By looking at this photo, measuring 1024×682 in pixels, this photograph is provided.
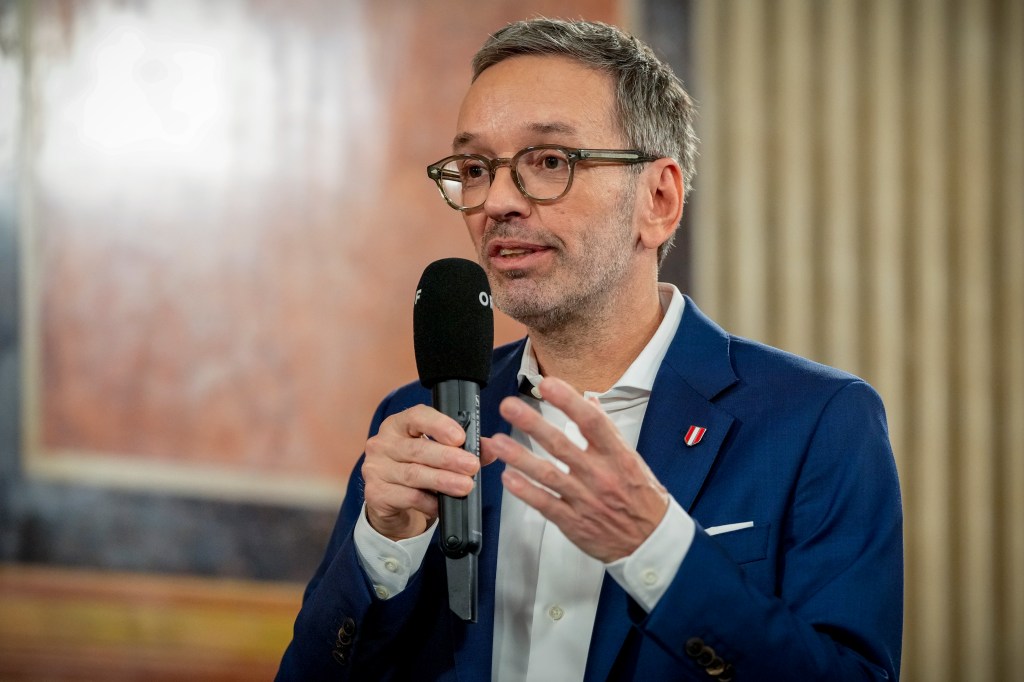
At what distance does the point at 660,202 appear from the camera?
2.05 metres

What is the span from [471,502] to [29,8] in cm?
272

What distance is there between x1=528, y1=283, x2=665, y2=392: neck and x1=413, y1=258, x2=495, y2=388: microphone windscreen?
1.30 feet

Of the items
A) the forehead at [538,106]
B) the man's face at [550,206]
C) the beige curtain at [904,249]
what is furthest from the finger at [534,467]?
the beige curtain at [904,249]

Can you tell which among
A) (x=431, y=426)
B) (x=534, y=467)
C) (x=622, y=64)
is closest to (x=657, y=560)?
(x=534, y=467)

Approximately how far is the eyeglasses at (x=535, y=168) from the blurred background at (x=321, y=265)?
5.79 feet

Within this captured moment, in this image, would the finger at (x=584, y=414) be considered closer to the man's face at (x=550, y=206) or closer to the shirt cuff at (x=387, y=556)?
the shirt cuff at (x=387, y=556)

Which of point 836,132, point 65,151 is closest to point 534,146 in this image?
point 65,151

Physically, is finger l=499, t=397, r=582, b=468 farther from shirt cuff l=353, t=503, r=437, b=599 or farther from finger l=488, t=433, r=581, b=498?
shirt cuff l=353, t=503, r=437, b=599

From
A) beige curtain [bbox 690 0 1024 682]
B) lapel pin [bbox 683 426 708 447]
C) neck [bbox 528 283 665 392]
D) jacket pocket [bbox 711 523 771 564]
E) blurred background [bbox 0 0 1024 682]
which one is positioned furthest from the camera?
beige curtain [bbox 690 0 1024 682]

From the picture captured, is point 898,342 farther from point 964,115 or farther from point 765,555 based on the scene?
point 765,555

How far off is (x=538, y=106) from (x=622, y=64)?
0.68ft

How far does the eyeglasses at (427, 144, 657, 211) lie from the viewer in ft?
6.07

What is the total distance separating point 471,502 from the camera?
4.62 feet

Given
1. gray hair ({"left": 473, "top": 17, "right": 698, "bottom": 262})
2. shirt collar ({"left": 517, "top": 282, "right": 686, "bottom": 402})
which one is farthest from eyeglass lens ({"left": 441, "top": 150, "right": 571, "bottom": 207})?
shirt collar ({"left": 517, "top": 282, "right": 686, "bottom": 402})
